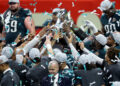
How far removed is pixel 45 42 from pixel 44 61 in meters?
0.96

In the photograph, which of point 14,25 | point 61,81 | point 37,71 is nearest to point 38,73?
point 37,71

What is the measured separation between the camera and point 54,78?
22.0 feet

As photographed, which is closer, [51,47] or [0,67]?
[0,67]

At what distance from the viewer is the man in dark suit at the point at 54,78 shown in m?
6.64

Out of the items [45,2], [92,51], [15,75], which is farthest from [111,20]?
[45,2]

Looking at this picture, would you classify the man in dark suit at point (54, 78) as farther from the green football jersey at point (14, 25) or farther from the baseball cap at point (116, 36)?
the green football jersey at point (14, 25)

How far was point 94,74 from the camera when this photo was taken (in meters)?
6.82

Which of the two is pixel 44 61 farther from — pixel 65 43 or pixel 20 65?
pixel 65 43

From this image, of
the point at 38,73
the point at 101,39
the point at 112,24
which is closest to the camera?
the point at 38,73

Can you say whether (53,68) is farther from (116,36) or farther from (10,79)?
(116,36)

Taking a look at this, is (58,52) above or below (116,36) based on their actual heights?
below

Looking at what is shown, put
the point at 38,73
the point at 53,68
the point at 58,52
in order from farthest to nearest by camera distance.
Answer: the point at 58,52 < the point at 38,73 < the point at 53,68

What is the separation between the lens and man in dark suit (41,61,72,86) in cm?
664

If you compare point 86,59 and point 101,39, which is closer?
point 86,59
